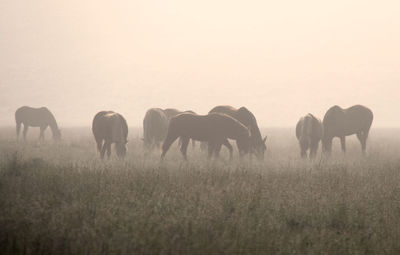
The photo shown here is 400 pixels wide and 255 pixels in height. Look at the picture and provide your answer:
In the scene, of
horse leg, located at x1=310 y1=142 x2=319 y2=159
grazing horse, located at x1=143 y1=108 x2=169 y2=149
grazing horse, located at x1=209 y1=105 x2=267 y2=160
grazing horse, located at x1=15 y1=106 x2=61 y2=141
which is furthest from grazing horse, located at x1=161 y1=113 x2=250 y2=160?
grazing horse, located at x1=15 y1=106 x2=61 y2=141

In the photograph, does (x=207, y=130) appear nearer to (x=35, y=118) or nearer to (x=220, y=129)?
(x=220, y=129)

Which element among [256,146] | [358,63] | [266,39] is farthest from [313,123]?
[266,39]

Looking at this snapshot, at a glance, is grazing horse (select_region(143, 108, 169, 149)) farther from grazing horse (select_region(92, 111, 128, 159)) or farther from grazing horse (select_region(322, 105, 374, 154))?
grazing horse (select_region(322, 105, 374, 154))

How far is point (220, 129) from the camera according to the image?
538 inches

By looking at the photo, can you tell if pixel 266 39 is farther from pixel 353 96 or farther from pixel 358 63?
pixel 353 96

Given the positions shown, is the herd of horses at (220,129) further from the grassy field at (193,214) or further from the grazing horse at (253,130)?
the grassy field at (193,214)

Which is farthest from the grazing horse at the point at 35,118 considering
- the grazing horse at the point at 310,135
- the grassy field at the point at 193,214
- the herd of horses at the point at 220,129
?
the grassy field at the point at 193,214

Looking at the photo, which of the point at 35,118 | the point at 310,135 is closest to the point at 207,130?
the point at 310,135

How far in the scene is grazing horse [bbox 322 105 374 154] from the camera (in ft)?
53.4

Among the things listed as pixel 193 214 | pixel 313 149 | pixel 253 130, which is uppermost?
pixel 253 130

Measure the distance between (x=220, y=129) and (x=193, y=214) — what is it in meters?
8.22

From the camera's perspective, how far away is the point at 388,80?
96250mm

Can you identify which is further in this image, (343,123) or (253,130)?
(343,123)

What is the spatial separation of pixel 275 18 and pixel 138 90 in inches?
3703
